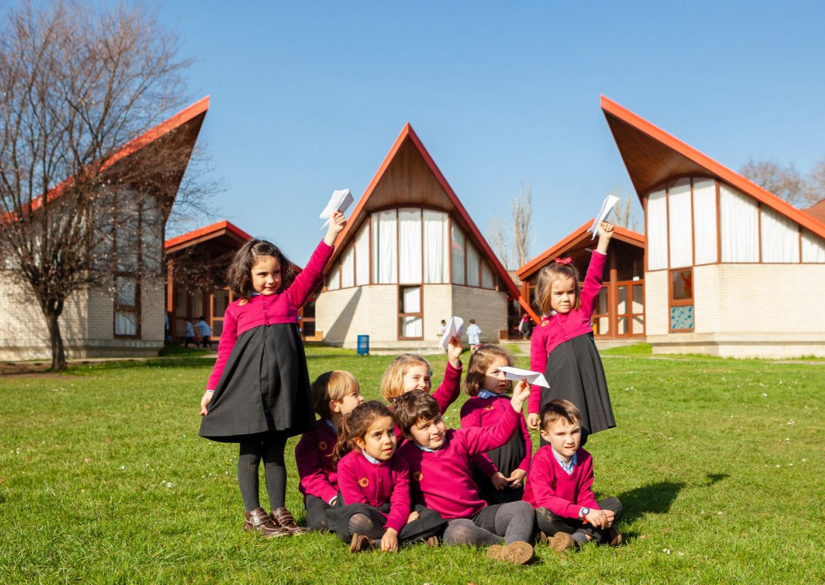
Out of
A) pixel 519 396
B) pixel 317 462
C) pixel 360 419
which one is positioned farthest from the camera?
pixel 317 462

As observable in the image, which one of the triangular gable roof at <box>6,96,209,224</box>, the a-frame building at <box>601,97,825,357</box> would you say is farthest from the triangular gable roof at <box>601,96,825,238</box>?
the triangular gable roof at <box>6,96,209,224</box>

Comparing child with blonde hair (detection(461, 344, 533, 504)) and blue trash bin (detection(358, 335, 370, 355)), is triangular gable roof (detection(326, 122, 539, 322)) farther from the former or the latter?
child with blonde hair (detection(461, 344, 533, 504))

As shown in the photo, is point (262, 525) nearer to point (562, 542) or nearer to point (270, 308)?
point (270, 308)

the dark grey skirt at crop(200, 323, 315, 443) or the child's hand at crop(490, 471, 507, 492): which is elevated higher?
the dark grey skirt at crop(200, 323, 315, 443)

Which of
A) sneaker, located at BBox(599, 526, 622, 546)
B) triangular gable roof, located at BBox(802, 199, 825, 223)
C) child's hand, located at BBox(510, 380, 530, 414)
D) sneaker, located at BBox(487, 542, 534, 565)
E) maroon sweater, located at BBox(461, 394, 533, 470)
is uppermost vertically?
triangular gable roof, located at BBox(802, 199, 825, 223)

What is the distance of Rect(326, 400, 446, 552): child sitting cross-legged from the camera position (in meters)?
4.25

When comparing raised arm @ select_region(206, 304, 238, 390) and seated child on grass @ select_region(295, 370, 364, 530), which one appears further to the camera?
seated child on grass @ select_region(295, 370, 364, 530)

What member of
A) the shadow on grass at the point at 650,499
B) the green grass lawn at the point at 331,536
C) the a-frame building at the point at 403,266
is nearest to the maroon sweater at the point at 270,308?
the green grass lawn at the point at 331,536

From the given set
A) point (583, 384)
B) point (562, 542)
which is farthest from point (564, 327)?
point (562, 542)

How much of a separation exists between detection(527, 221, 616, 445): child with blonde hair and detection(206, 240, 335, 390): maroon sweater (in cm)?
151

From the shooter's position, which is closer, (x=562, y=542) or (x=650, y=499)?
(x=562, y=542)

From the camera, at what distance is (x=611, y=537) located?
4410 mm

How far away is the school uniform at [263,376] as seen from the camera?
445 centimetres

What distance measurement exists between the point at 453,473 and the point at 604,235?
1.96m
